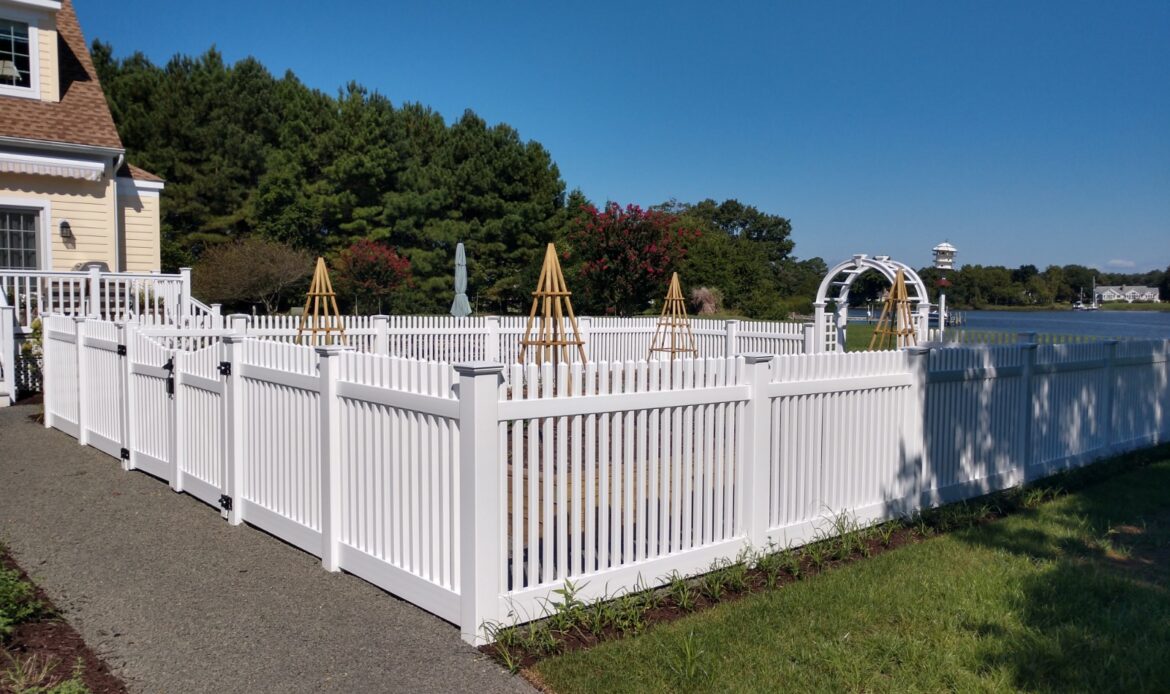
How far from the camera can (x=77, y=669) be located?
12.6 ft

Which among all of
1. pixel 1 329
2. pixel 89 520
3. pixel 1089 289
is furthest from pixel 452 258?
pixel 1089 289

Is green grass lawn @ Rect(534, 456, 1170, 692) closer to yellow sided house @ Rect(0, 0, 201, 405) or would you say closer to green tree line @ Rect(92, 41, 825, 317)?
yellow sided house @ Rect(0, 0, 201, 405)

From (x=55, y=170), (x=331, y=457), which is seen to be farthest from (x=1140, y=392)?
(x=55, y=170)

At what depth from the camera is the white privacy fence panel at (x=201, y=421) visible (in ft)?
22.2

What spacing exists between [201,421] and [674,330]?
11.2 metres

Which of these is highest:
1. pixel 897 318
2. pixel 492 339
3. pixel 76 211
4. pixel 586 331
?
pixel 76 211

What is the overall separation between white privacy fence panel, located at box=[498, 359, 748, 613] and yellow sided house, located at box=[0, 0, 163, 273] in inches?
547

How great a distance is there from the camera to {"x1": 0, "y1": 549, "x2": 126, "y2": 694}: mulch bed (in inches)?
150

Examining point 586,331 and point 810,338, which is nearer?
point 810,338

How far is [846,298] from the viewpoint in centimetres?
2158

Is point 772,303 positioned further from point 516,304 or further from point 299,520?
point 299,520

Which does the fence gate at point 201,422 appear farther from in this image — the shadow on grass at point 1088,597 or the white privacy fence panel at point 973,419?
the white privacy fence panel at point 973,419

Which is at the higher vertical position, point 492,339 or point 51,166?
point 51,166

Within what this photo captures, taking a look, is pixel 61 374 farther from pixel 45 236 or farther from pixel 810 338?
pixel 810 338
